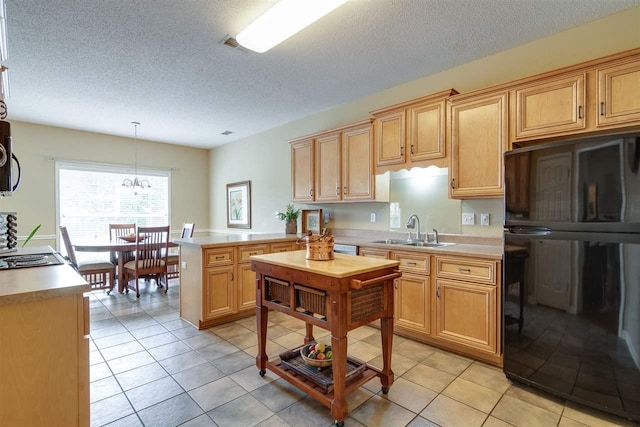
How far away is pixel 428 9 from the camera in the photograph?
2.21 m

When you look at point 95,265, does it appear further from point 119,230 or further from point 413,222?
point 413,222

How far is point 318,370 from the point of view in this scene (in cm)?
209

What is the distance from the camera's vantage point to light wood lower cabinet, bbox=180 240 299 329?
3.23 m

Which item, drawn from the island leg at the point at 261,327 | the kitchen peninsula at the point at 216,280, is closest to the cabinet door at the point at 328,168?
the kitchen peninsula at the point at 216,280

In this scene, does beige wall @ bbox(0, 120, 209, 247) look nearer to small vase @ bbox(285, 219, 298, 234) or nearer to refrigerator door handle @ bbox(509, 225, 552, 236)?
small vase @ bbox(285, 219, 298, 234)

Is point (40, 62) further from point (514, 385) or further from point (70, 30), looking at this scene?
point (514, 385)

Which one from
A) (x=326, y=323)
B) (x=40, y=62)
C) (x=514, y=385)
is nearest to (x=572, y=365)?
(x=514, y=385)

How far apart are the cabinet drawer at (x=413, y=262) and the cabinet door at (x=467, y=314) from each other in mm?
174

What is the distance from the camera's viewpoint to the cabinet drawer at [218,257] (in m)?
3.23

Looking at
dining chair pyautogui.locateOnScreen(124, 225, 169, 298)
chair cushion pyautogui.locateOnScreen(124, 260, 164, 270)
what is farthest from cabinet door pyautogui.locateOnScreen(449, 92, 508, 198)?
chair cushion pyautogui.locateOnScreen(124, 260, 164, 270)

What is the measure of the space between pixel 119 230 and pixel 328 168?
393cm

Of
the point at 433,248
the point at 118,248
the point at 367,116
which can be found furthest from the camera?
the point at 118,248

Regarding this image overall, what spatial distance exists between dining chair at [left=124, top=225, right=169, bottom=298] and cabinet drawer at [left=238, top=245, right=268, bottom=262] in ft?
5.32

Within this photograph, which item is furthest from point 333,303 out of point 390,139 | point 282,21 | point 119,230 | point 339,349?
point 119,230
